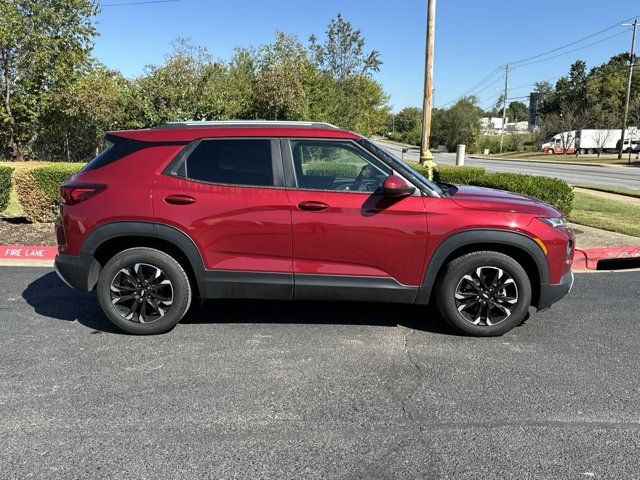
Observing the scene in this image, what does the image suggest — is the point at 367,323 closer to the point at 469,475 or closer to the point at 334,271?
the point at 334,271

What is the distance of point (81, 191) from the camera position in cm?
436

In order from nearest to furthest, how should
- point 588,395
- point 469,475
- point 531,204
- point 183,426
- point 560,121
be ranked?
1. point 469,475
2. point 183,426
3. point 588,395
4. point 531,204
5. point 560,121

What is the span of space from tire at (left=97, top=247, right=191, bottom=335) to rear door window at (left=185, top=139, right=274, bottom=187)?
0.78 metres

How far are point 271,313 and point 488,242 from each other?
7.22 ft

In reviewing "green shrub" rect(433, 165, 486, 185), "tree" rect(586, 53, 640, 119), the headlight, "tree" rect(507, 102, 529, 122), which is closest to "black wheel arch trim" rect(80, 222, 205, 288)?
the headlight

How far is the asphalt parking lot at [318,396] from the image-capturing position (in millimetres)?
2729

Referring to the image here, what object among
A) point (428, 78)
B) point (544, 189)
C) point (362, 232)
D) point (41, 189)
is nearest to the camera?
point (362, 232)

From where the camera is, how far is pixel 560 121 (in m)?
63.0

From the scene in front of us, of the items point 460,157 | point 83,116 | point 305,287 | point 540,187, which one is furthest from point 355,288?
point 83,116

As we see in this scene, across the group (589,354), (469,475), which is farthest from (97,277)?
(589,354)

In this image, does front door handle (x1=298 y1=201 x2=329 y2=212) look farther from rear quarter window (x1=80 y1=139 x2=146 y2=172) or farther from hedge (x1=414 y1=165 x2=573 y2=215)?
hedge (x1=414 y1=165 x2=573 y2=215)

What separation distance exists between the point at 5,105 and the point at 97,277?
15.0m

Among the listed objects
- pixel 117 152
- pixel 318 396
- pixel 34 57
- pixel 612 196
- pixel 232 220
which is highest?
pixel 34 57

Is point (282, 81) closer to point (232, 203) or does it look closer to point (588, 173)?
point (232, 203)
